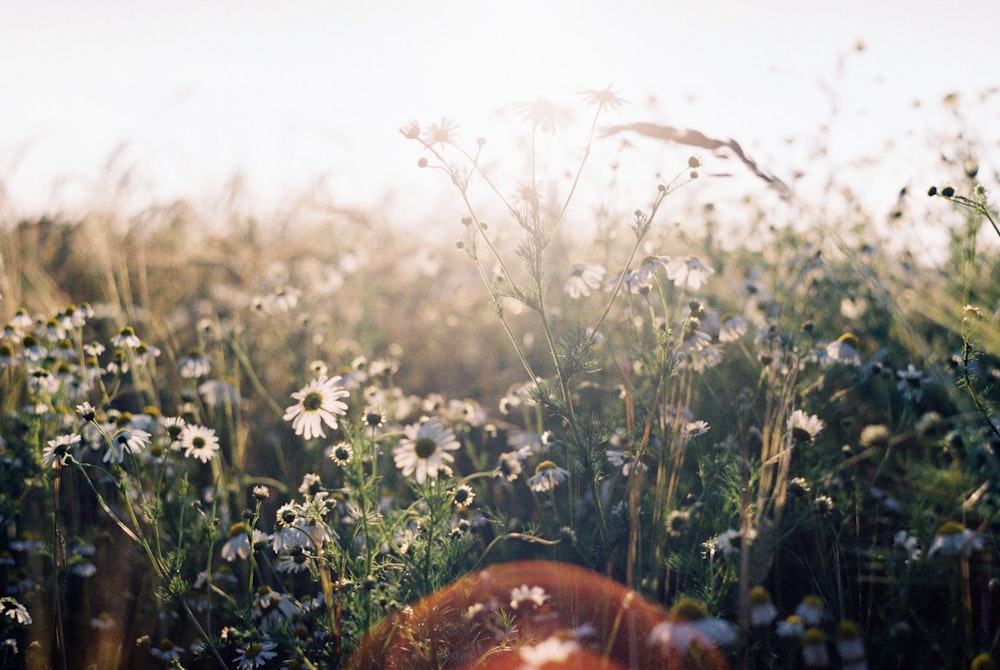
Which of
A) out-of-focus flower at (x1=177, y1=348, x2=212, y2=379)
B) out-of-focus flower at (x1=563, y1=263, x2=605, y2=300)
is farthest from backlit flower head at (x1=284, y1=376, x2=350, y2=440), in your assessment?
out-of-focus flower at (x1=177, y1=348, x2=212, y2=379)

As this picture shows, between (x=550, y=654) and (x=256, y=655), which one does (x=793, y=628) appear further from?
(x=256, y=655)

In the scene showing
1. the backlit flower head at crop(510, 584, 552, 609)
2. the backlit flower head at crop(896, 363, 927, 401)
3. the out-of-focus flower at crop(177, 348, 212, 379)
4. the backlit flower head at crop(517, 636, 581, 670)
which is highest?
the backlit flower head at crop(896, 363, 927, 401)

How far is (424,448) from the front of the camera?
183 centimetres

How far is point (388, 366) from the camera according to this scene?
9.77 ft

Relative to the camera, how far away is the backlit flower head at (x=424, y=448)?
1.80m

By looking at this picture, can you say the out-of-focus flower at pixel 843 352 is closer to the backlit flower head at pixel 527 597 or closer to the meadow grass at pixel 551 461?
the meadow grass at pixel 551 461

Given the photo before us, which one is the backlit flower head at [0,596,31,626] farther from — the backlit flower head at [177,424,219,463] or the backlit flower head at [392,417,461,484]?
the backlit flower head at [392,417,461,484]

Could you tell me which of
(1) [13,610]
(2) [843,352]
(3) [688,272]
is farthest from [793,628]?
(1) [13,610]

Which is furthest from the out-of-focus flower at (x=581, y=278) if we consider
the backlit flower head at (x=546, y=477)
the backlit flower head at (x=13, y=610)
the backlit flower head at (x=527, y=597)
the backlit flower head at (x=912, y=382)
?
the backlit flower head at (x=13, y=610)

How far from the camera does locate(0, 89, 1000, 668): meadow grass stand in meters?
1.76

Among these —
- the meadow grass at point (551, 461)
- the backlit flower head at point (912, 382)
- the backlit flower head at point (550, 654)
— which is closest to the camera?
the backlit flower head at point (550, 654)

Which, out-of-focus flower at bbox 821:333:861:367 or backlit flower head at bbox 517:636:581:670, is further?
Answer: out-of-focus flower at bbox 821:333:861:367

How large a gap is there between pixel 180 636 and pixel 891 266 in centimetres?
387

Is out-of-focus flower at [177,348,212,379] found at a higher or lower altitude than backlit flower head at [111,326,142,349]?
lower
